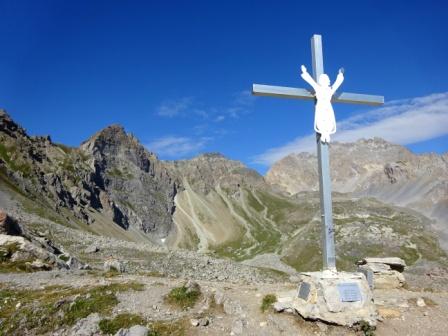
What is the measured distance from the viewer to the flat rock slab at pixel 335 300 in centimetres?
1313

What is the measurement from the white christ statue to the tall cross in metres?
0.25

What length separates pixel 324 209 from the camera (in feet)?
50.1

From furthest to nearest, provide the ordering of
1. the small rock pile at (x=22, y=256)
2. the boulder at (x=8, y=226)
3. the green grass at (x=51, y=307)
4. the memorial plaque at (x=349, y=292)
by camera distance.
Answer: the boulder at (x=8, y=226)
the small rock pile at (x=22, y=256)
the green grass at (x=51, y=307)
the memorial plaque at (x=349, y=292)

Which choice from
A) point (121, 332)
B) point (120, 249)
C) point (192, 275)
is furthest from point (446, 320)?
point (120, 249)

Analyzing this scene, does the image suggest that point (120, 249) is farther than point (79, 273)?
Yes

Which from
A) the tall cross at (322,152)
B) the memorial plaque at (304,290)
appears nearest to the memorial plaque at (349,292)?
the tall cross at (322,152)

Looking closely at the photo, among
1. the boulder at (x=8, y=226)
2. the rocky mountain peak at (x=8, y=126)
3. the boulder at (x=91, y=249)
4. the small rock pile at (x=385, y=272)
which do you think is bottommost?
the small rock pile at (x=385, y=272)

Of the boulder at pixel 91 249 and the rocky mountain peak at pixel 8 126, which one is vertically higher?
the rocky mountain peak at pixel 8 126

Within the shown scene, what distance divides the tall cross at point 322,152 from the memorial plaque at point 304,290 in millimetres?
988

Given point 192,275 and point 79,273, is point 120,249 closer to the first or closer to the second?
point 192,275

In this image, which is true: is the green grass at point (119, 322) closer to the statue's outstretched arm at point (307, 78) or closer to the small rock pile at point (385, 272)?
the statue's outstretched arm at point (307, 78)

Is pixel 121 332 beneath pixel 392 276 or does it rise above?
beneath

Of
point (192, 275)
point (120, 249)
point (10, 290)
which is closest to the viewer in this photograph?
point (10, 290)

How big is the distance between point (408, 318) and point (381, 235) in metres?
152
